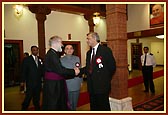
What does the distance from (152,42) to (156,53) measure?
127cm

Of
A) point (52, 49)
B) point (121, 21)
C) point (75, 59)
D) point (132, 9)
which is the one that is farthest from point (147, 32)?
point (52, 49)

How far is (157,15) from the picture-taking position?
7945 millimetres

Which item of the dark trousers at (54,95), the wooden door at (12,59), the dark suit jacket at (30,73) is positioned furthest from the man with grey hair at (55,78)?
the wooden door at (12,59)

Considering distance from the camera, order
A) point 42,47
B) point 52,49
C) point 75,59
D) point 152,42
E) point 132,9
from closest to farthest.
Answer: point 52,49
point 75,59
point 42,47
point 132,9
point 152,42

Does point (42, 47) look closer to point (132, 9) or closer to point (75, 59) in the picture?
point (75, 59)

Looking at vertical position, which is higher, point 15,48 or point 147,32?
point 147,32

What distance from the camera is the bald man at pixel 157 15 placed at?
308 inches

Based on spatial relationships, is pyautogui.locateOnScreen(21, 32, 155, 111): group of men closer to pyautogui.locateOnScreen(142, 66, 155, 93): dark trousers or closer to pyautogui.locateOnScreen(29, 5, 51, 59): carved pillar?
pyautogui.locateOnScreen(142, 66, 155, 93): dark trousers

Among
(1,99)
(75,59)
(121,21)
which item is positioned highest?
(121,21)

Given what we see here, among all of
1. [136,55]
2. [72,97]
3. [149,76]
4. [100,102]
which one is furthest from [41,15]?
[136,55]

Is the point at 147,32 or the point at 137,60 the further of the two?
the point at 137,60

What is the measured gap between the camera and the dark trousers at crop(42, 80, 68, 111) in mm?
2531

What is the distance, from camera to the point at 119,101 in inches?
125

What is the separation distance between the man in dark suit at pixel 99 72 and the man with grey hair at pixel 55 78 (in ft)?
0.82
